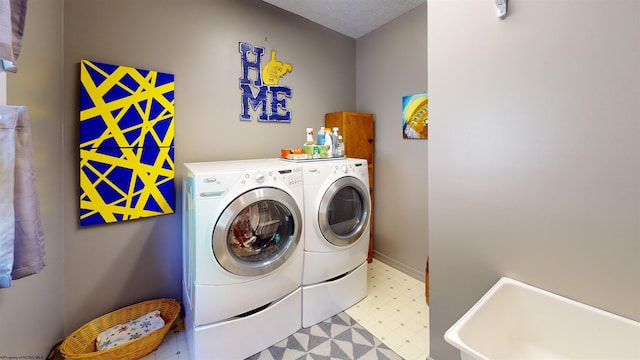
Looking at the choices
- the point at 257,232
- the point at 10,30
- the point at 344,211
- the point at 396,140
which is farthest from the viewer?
the point at 396,140

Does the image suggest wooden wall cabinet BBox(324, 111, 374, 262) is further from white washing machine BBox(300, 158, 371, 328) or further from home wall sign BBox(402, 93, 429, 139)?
white washing machine BBox(300, 158, 371, 328)

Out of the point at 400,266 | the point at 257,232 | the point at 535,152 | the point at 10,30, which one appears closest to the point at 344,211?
the point at 257,232

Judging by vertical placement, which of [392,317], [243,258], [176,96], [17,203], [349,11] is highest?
[349,11]

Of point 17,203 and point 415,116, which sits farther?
point 415,116

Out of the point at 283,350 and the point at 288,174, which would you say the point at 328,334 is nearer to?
the point at 283,350

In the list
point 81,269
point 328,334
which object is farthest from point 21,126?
point 328,334

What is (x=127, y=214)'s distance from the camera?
1.78 meters

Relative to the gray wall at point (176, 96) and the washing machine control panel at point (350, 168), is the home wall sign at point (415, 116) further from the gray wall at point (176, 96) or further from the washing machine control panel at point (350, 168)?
the gray wall at point (176, 96)

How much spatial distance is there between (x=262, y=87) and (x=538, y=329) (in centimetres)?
235

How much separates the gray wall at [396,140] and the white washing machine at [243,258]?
1307 millimetres

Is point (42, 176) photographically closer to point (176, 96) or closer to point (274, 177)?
point (176, 96)

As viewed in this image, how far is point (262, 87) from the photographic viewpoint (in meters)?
2.33

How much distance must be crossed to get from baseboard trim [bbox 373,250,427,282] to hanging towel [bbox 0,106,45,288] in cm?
257

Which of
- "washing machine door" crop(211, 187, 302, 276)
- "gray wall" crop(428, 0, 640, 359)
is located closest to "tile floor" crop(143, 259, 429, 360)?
"gray wall" crop(428, 0, 640, 359)
